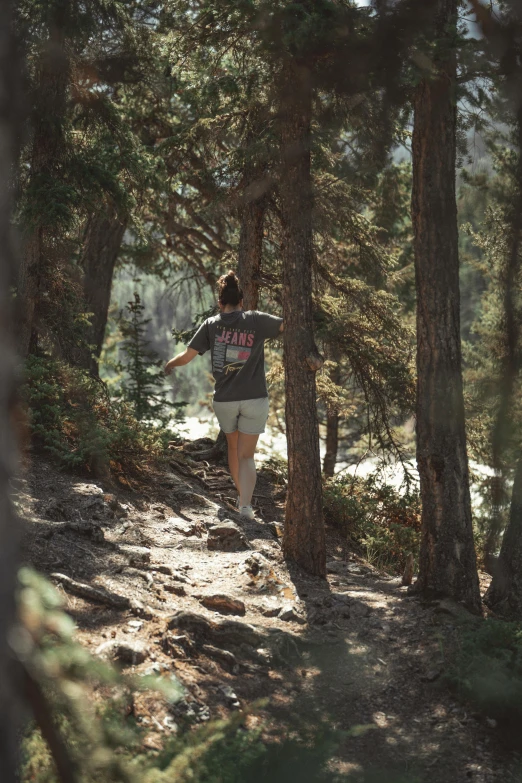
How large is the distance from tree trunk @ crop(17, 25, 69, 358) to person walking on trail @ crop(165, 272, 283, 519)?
240cm

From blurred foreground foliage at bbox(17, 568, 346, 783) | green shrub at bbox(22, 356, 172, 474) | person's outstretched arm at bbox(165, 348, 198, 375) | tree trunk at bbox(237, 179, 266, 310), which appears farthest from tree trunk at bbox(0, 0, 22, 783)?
tree trunk at bbox(237, 179, 266, 310)

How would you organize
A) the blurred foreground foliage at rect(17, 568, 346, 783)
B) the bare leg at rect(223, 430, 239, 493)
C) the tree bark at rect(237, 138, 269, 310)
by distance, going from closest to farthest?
the blurred foreground foliage at rect(17, 568, 346, 783)
the bare leg at rect(223, 430, 239, 493)
the tree bark at rect(237, 138, 269, 310)

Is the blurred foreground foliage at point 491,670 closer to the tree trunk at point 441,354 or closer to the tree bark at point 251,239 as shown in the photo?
the tree trunk at point 441,354

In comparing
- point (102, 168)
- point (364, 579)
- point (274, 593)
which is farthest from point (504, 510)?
point (102, 168)

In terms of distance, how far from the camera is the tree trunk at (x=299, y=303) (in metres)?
7.07

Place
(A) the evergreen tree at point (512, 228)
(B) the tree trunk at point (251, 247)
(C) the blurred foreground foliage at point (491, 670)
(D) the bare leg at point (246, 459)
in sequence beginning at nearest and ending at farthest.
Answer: (C) the blurred foreground foliage at point (491, 670) < (A) the evergreen tree at point (512, 228) < (D) the bare leg at point (246, 459) < (B) the tree trunk at point (251, 247)

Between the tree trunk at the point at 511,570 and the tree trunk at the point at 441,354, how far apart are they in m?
0.66

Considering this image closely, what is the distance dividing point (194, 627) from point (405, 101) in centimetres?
477

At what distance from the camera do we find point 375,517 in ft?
35.2

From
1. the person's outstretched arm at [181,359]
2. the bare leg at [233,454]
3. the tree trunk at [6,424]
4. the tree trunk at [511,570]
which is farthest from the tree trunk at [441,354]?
the tree trunk at [6,424]

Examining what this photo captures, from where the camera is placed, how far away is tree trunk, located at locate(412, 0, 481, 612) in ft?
21.2

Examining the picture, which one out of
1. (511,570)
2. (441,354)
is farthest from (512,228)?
(511,570)

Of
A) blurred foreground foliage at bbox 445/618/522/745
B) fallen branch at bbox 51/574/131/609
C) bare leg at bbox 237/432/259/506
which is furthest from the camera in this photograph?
bare leg at bbox 237/432/259/506

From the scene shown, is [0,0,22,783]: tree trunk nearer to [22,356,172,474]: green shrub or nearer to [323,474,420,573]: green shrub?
[22,356,172,474]: green shrub
